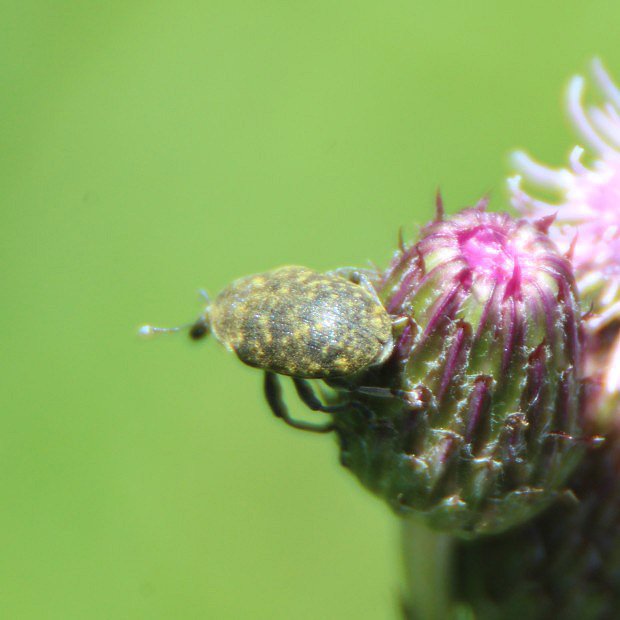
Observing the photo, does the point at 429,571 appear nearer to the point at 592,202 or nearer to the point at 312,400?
the point at 312,400

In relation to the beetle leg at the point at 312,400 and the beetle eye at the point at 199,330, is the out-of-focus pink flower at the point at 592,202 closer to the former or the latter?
the beetle leg at the point at 312,400

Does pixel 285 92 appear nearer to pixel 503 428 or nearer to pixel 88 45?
pixel 88 45

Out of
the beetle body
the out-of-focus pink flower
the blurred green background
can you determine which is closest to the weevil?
the beetle body

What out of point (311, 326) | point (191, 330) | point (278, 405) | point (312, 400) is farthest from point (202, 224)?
point (311, 326)

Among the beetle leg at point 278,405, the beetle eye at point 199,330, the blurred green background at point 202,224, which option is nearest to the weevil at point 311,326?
the beetle leg at point 278,405

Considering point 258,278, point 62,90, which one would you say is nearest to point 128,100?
point 62,90

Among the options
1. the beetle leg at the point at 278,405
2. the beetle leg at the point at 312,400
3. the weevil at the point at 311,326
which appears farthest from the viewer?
the beetle leg at the point at 278,405
